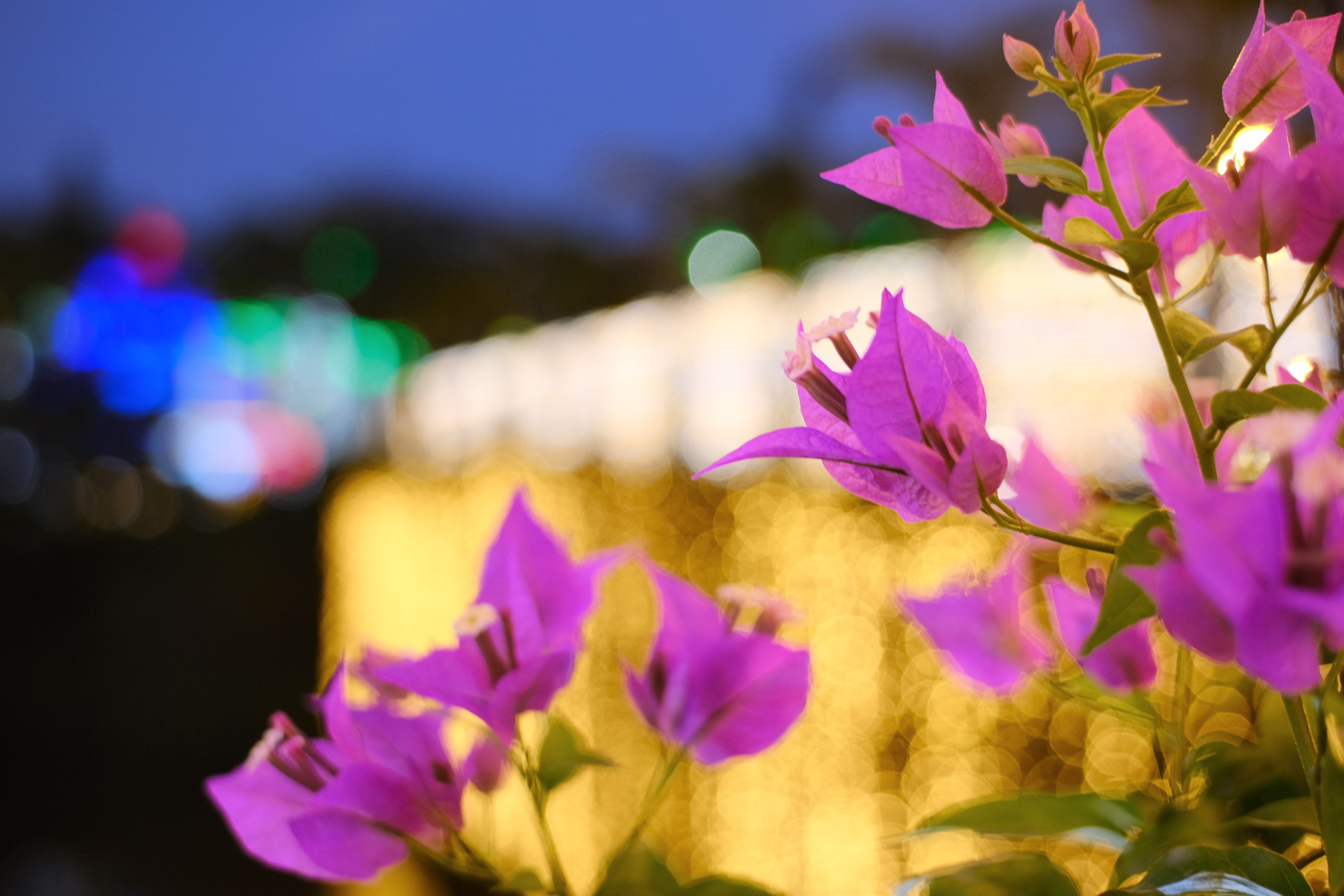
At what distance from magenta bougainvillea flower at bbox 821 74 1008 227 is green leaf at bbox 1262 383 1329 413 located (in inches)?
2.9

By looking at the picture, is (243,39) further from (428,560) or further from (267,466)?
(428,560)

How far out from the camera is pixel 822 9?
2557mm

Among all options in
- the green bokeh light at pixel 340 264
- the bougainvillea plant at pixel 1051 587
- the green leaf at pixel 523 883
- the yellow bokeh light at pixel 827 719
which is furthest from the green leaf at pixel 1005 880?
the green bokeh light at pixel 340 264

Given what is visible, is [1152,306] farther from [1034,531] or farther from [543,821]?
[543,821]

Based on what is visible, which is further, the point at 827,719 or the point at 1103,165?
the point at 827,719

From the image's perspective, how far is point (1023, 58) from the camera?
0.25 m

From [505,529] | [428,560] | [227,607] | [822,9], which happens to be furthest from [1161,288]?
[227,607]

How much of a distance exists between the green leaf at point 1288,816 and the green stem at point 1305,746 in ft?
0.11

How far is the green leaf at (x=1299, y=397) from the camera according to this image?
21 cm

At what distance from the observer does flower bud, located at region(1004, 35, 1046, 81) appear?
245 millimetres

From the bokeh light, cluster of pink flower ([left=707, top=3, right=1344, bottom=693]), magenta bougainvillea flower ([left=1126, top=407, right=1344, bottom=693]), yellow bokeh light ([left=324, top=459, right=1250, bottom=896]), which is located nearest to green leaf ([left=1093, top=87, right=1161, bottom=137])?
cluster of pink flower ([left=707, top=3, right=1344, bottom=693])

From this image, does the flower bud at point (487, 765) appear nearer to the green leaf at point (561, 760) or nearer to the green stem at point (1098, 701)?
the green leaf at point (561, 760)

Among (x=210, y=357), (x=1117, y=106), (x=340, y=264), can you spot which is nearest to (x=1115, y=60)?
(x=1117, y=106)

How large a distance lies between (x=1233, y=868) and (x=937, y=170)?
0.54 ft
